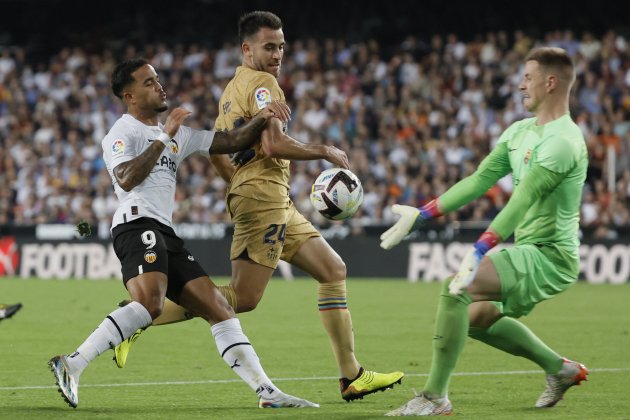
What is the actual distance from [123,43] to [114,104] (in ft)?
13.4

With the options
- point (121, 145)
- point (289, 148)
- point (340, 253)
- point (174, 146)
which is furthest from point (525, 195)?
point (340, 253)

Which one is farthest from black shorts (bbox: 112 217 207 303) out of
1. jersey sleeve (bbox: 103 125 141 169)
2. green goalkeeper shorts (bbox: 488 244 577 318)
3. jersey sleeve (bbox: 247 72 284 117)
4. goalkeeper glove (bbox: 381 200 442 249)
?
green goalkeeper shorts (bbox: 488 244 577 318)

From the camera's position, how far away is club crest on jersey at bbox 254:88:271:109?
750cm

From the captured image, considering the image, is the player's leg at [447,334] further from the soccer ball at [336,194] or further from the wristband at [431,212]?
the soccer ball at [336,194]

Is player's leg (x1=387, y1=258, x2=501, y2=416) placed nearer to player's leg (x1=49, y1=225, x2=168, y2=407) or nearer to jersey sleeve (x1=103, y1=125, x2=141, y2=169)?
player's leg (x1=49, y1=225, x2=168, y2=407)

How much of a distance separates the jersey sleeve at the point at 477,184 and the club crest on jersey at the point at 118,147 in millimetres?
1963

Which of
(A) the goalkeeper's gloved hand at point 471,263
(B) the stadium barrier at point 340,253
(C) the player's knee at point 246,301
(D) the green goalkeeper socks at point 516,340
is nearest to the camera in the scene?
(A) the goalkeeper's gloved hand at point 471,263

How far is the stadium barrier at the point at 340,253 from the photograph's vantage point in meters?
20.6

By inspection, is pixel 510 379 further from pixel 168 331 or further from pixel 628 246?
pixel 628 246

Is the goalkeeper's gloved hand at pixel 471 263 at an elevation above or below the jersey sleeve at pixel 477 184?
below

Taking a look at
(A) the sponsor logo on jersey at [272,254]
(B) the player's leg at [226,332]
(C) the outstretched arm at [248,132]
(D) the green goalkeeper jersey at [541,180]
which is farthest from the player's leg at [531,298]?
(C) the outstretched arm at [248,132]

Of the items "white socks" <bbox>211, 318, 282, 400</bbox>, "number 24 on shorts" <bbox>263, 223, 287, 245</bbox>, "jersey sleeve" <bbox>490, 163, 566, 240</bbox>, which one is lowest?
"white socks" <bbox>211, 318, 282, 400</bbox>

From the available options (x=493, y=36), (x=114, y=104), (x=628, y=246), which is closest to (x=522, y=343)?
(x=628, y=246)

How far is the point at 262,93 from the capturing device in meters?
7.52
